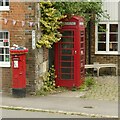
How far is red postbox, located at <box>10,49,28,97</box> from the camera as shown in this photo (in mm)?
12883

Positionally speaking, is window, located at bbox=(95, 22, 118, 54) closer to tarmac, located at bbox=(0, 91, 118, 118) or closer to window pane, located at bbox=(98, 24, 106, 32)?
window pane, located at bbox=(98, 24, 106, 32)

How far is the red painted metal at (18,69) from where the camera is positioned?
1288 centimetres

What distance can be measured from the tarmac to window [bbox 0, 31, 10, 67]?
41.8 inches

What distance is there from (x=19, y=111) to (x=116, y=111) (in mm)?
2519

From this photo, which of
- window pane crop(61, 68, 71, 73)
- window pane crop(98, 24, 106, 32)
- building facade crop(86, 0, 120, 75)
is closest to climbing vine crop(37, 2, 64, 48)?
window pane crop(61, 68, 71, 73)

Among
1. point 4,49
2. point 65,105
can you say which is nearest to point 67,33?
point 4,49

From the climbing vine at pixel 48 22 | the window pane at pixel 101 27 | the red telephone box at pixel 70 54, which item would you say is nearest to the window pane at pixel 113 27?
the window pane at pixel 101 27

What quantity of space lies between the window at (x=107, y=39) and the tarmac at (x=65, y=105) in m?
6.62

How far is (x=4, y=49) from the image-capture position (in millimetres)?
14016

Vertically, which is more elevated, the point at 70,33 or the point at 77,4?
the point at 77,4

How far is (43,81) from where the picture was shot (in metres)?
14.1

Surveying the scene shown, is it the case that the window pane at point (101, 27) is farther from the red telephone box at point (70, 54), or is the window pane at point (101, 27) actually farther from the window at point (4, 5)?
the window at point (4, 5)

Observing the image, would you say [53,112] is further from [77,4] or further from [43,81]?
[77,4]

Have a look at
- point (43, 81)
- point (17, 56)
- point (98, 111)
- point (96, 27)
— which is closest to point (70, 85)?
point (43, 81)
